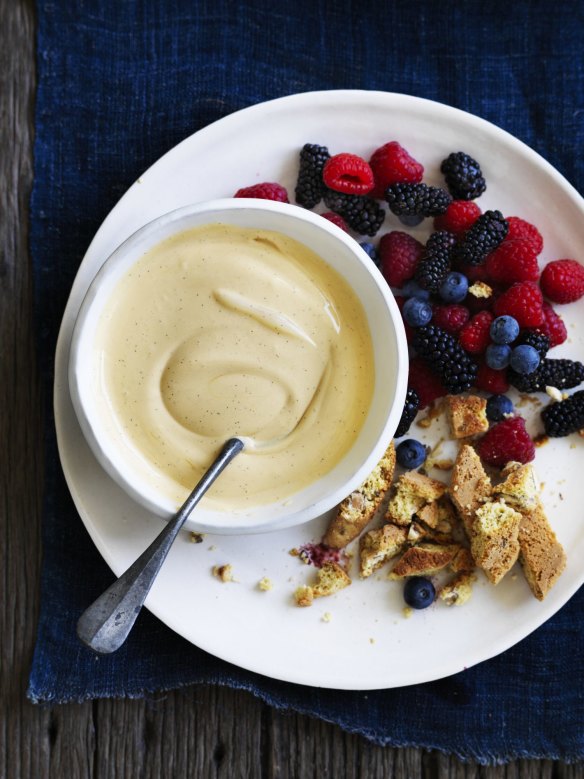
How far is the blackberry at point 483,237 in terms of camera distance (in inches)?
74.9

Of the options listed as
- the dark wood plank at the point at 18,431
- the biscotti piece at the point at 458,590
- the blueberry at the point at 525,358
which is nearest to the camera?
the blueberry at the point at 525,358

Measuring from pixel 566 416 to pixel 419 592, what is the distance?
0.58 m

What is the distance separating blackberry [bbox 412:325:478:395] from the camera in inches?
74.9

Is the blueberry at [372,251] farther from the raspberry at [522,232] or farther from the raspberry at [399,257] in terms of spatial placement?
the raspberry at [522,232]

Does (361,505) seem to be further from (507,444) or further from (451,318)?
(451,318)

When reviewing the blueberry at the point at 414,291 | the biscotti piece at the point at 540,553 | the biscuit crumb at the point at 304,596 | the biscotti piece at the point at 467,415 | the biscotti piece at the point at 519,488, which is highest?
the blueberry at the point at 414,291

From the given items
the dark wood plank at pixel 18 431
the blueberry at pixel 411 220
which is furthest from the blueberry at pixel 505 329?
the dark wood plank at pixel 18 431

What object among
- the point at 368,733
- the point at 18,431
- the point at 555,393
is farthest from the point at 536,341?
the point at 18,431

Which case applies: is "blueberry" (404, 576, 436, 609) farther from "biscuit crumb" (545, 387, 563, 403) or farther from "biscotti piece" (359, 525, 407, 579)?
"biscuit crumb" (545, 387, 563, 403)

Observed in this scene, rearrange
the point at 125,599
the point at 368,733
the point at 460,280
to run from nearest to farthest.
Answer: the point at 125,599 < the point at 460,280 < the point at 368,733

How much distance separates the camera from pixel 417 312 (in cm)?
192

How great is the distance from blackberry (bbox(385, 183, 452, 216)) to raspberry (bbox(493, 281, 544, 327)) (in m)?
0.27

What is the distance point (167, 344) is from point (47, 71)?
904 mm

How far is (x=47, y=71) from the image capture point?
6.91 feet
